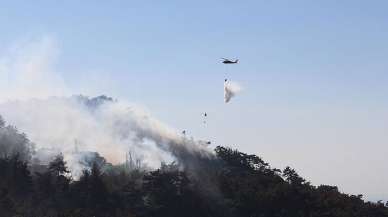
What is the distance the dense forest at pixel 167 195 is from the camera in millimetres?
78775

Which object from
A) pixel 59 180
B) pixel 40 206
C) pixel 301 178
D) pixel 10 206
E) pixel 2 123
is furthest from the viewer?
pixel 2 123

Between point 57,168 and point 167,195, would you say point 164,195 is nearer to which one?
point 167,195

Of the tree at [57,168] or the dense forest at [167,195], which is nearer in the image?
the dense forest at [167,195]

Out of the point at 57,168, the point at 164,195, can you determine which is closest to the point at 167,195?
the point at 164,195

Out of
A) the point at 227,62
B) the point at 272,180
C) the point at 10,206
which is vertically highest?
the point at 227,62

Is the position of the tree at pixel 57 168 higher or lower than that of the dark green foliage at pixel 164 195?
higher

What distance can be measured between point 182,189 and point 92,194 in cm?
1140

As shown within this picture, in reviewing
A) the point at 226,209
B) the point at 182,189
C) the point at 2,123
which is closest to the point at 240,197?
the point at 226,209

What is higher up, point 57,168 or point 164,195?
point 57,168

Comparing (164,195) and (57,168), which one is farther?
(57,168)

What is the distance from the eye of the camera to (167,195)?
80938 mm

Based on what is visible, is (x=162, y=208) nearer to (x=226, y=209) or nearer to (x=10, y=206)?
(x=226, y=209)

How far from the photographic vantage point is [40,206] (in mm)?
77938

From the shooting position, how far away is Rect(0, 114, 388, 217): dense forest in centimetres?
7878
